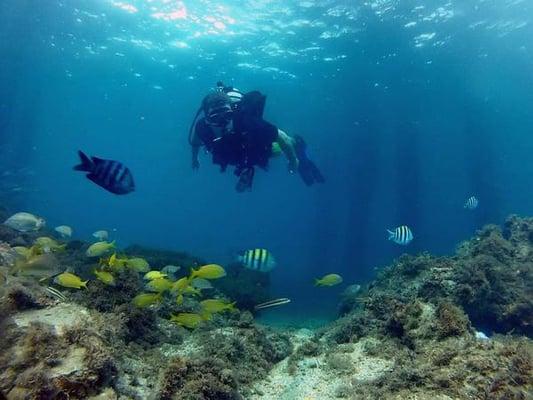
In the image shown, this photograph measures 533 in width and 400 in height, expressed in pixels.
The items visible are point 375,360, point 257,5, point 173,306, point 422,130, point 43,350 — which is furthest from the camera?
point 422,130

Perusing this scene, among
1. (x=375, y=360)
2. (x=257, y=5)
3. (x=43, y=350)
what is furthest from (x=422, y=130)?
(x=43, y=350)

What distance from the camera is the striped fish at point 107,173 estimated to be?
520cm

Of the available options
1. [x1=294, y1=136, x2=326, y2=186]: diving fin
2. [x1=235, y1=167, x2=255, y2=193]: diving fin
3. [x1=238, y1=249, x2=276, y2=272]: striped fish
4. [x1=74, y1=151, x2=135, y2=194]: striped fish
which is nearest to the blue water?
[x1=235, y1=167, x2=255, y2=193]: diving fin

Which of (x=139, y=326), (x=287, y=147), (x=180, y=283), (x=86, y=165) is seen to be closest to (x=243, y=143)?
(x=287, y=147)

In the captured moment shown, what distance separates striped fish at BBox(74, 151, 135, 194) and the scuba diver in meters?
4.23

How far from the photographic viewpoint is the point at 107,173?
207 inches

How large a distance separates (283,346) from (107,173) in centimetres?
475

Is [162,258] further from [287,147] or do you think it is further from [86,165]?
[86,165]

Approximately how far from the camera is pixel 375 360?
5887mm

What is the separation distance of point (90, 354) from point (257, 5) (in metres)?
22.8

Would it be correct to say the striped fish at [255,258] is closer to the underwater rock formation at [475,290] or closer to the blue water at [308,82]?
the underwater rock formation at [475,290]

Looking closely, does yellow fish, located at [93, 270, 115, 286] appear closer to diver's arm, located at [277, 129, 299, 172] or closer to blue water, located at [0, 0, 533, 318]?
blue water, located at [0, 0, 533, 318]

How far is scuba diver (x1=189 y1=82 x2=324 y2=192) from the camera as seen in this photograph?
30.1 feet

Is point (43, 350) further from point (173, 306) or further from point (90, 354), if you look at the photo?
point (173, 306)
